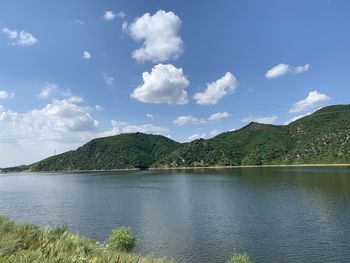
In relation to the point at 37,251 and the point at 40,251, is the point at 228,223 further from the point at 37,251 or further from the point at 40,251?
the point at 37,251

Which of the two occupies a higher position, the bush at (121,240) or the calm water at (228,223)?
the bush at (121,240)

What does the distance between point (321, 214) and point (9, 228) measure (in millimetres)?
58934

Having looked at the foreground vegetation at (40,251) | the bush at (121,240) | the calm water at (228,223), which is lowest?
the calm water at (228,223)

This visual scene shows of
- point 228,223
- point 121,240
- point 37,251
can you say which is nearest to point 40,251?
point 37,251

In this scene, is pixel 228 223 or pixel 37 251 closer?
pixel 37 251

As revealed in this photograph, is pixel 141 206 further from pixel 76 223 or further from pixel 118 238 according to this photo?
pixel 118 238

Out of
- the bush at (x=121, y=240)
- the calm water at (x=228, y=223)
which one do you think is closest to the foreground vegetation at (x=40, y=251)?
the bush at (x=121, y=240)

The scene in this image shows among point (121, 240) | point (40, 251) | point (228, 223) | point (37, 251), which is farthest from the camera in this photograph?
point (228, 223)

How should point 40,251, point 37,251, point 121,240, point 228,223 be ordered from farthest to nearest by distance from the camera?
A: point 228,223 → point 121,240 → point 40,251 → point 37,251

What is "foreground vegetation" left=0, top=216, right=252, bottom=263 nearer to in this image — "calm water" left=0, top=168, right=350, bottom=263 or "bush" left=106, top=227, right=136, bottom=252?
"bush" left=106, top=227, right=136, bottom=252

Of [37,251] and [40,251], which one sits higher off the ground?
[37,251]

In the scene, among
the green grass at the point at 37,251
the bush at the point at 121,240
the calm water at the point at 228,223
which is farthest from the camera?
the calm water at the point at 228,223

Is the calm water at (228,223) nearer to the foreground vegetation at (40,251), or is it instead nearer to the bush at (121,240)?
the bush at (121,240)

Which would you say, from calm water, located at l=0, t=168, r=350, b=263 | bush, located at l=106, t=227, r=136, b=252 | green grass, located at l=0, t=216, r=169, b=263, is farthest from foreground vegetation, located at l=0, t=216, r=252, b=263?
calm water, located at l=0, t=168, r=350, b=263
